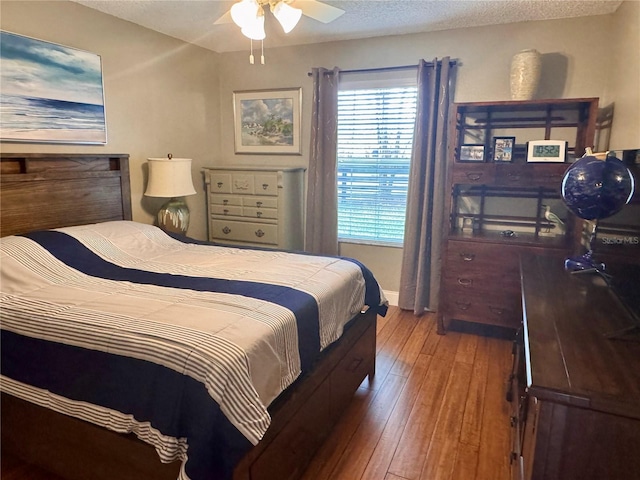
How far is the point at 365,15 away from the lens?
3041 mm

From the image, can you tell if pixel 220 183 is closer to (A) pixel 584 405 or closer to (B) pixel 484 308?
(B) pixel 484 308

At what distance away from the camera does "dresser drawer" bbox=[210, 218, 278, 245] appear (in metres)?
3.78

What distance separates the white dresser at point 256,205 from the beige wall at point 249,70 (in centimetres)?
27

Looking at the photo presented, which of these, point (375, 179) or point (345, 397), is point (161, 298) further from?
point (375, 179)

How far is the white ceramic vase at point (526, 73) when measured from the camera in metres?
2.91

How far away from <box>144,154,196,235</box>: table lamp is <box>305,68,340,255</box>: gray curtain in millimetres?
1113

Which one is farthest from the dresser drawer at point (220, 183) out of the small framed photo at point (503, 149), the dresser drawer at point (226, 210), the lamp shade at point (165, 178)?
the small framed photo at point (503, 149)

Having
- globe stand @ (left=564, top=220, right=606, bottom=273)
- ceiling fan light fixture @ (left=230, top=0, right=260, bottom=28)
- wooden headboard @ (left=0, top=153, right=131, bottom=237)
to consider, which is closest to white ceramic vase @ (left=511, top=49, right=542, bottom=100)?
globe stand @ (left=564, top=220, right=606, bottom=273)

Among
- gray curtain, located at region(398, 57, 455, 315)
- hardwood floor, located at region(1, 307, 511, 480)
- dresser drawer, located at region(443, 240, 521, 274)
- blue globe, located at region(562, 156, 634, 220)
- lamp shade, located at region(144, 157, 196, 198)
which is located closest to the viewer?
blue globe, located at region(562, 156, 634, 220)

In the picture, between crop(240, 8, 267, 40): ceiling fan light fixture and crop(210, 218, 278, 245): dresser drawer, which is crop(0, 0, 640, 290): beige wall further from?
crop(240, 8, 267, 40): ceiling fan light fixture

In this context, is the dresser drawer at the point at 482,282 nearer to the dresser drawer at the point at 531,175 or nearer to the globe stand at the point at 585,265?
the dresser drawer at the point at 531,175

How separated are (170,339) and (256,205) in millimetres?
2523

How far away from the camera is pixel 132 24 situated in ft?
10.6

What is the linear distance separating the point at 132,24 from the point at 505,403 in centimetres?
371
